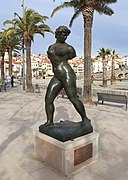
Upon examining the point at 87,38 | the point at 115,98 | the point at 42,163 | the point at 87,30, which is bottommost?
the point at 42,163

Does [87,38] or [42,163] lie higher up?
[87,38]

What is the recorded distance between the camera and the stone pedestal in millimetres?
3848

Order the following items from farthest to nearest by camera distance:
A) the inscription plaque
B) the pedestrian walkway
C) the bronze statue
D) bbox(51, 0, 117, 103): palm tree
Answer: bbox(51, 0, 117, 103): palm tree, the bronze statue, the inscription plaque, the pedestrian walkway

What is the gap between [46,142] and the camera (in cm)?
423

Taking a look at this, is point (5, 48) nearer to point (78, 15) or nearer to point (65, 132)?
point (78, 15)

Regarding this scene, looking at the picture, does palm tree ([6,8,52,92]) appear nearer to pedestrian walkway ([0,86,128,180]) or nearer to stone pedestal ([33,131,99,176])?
pedestrian walkway ([0,86,128,180])

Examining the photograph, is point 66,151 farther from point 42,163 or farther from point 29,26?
point 29,26

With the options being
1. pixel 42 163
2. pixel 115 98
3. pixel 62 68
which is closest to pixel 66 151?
pixel 42 163

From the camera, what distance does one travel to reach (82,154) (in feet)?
13.5

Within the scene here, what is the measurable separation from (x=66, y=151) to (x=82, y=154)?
485 millimetres

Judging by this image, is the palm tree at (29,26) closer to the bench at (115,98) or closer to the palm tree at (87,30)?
the palm tree at (87,30)

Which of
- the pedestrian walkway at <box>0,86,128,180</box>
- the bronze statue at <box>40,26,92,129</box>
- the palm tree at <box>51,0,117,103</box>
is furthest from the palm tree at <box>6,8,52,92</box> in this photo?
the bronze statue at <box>40,26,92,129</box>

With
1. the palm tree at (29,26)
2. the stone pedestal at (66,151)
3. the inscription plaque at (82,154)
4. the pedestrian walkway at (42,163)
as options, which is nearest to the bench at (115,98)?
the pedestrian walkway at (42,163)

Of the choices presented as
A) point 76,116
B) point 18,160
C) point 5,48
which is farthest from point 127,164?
point 5,48
